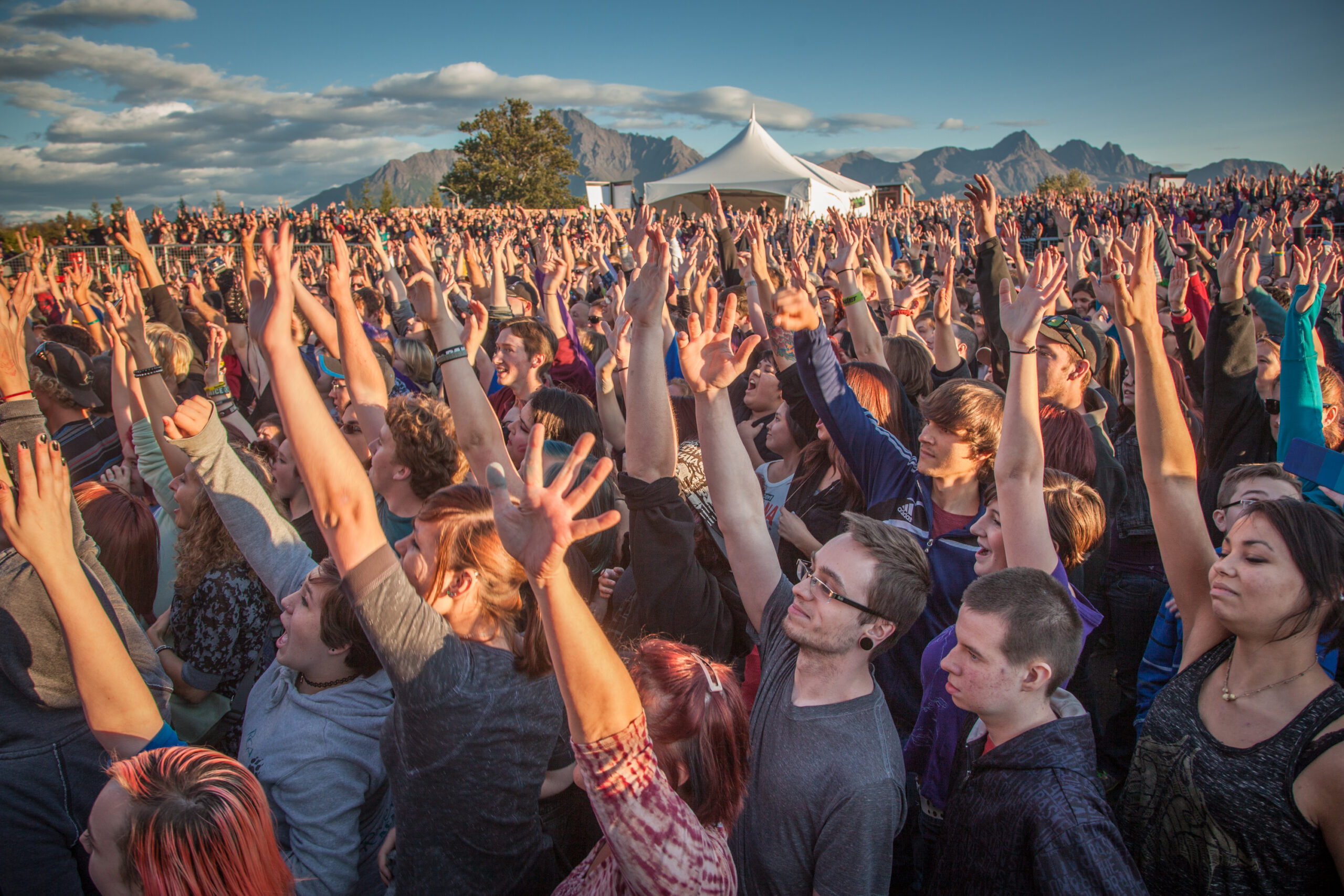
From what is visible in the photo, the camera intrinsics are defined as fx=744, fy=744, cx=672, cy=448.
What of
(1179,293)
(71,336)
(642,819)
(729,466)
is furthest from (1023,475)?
(71,336)

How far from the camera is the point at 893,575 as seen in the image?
1.94 meters

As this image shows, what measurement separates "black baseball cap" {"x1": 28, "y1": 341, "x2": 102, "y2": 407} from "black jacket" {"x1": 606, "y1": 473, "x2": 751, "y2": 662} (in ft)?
12.2

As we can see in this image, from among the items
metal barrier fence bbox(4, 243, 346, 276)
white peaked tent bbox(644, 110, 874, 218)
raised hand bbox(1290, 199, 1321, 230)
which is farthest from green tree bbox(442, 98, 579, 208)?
raised hand bbox(1290, 199, 1321, 230)

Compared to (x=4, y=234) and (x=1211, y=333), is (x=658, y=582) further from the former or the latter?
(x=4, y=234)

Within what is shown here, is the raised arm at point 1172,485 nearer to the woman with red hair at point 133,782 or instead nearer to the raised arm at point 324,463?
the raised arm at point 324,463

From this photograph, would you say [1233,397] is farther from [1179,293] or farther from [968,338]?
[968,338]

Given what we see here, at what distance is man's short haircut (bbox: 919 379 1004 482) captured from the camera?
264cm

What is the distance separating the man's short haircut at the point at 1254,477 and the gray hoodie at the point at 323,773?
2.83m

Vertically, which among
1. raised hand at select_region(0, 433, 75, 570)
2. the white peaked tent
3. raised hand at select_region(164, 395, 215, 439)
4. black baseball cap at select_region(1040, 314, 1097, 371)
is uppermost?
the white peaked tent

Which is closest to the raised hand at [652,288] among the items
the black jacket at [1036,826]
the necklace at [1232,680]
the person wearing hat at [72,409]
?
the black jacket at [1036,826]

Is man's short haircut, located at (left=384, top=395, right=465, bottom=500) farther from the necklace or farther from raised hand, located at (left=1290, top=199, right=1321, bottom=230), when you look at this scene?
raised hand, located at (left=1290, top=199, right=1321, bottom=230)

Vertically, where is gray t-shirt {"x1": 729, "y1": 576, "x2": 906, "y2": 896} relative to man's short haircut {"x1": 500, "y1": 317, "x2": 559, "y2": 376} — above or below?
below

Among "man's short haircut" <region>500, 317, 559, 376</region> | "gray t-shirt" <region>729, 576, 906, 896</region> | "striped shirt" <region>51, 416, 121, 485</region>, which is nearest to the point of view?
"gray t-shirt" <region>729, 576, 906, 896</region>

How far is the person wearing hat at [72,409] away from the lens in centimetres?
410
